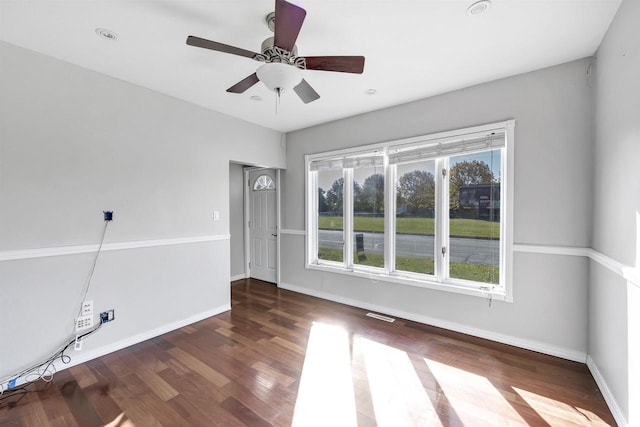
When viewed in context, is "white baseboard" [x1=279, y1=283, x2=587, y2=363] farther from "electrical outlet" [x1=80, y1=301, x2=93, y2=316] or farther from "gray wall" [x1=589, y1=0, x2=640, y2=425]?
"electrical outlet" [x1=80, y1=301, x2=93, y2=316]

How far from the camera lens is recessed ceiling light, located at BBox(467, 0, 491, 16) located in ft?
5.65

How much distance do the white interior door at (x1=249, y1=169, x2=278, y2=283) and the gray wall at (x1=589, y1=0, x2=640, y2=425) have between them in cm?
401

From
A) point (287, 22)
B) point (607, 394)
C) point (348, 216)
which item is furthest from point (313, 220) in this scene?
point (607, 394)

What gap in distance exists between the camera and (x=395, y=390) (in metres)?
2.08

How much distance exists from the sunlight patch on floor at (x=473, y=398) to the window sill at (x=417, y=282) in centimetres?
88

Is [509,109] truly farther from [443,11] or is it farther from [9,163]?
[9,163]

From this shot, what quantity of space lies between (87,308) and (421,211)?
11.7ft

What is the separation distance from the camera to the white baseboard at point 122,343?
7.70ft

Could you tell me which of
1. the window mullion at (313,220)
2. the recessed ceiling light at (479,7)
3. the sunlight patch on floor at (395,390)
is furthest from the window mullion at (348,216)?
the recessed ceiling light at (479,7)

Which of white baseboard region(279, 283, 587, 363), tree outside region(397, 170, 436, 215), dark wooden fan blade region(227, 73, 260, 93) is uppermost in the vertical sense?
dark wooden fan blade region(227, 73, 260, 93)

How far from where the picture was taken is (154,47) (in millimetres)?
2193

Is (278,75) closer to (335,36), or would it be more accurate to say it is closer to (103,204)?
(335,36)

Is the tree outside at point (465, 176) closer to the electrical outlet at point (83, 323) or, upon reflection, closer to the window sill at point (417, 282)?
the window sill at point (417, 282)

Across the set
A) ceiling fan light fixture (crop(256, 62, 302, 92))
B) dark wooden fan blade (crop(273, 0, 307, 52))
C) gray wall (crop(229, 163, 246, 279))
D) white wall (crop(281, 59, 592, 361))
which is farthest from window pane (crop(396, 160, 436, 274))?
gray wall (crop(229, 163, 246, 279))
